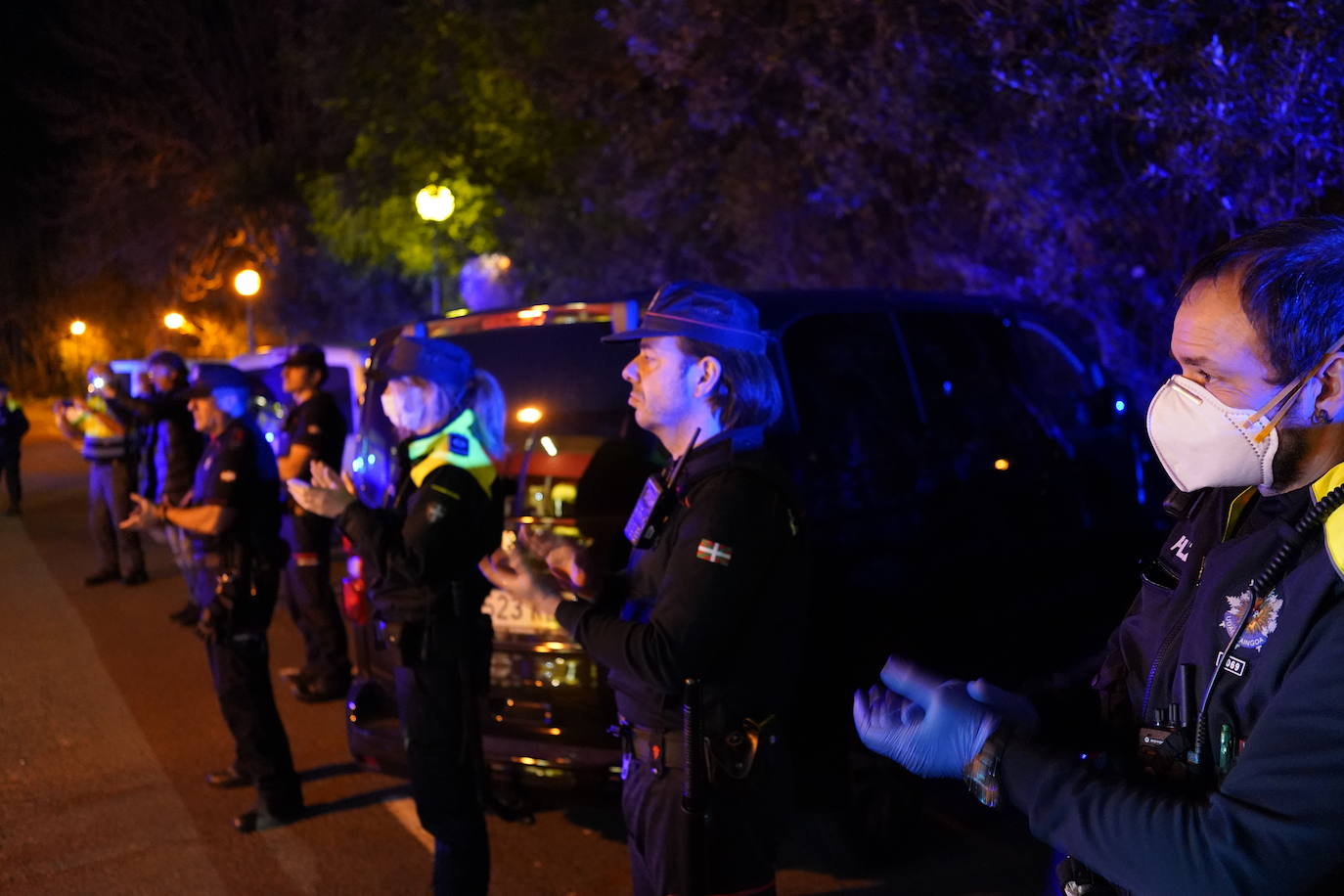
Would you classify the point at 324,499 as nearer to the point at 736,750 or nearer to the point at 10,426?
the point at 736,750

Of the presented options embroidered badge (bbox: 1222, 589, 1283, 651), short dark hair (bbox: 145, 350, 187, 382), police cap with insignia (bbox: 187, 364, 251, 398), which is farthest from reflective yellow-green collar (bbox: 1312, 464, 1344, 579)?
short dark hair (bbox: 145, 350, 187, 382)

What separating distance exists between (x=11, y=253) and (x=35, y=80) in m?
8.40

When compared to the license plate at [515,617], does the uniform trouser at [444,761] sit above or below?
below

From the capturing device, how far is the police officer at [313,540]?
6289 millimetres

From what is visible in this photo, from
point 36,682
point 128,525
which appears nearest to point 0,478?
point 36,682

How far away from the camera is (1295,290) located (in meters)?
1.40

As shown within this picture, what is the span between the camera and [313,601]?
6.42 meters

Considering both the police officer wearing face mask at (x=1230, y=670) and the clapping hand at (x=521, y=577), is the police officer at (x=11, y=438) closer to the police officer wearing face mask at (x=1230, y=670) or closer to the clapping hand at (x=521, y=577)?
the clapping hand at (x=521, y=577)

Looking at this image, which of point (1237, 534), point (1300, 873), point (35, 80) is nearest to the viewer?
point (1300, 873)

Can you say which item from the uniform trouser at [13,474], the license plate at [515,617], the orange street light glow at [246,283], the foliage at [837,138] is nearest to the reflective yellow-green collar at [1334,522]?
the license plate at [515,617]

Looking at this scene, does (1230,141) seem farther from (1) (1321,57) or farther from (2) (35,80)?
(2) (35,80)

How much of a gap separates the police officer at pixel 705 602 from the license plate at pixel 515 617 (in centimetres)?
124

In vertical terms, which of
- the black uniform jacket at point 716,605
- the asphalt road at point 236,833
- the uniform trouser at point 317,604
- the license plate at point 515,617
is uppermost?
the black uniform jacket at point 716,605

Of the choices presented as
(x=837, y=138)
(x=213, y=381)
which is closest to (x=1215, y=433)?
(x=213, y=381)
